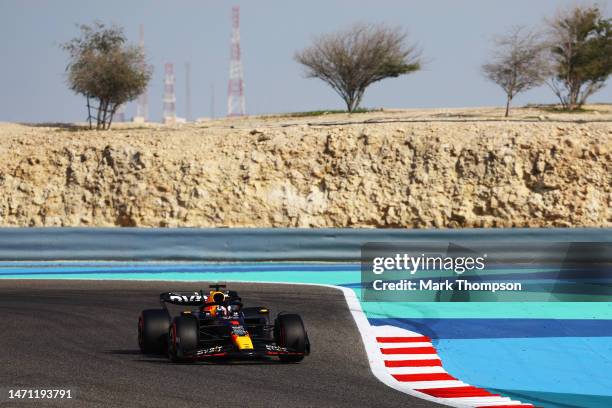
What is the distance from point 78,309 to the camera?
44.8 ft

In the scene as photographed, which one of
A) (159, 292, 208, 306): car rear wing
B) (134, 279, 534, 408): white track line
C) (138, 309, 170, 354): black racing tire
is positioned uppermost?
(159, 292, 208, 306): car rear wing

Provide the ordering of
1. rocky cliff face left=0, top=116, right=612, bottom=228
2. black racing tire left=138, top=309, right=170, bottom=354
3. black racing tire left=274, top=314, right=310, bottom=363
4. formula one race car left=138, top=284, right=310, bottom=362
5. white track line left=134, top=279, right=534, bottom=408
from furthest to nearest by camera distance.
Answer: rocky cliff face left=0, top=116, right=612, bottom=228 < black racing tire left=138, top=309, right=170, bottom=354 < black racing tire left=274, top=314, right=310, bottom=363 < formula one race car left=138, top=284, right=310, bottom=362 < white track line left=134, top=279, right=534, bottom=408

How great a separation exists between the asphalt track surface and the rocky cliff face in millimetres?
12551

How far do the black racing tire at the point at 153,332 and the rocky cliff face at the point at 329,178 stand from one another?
1632 cm

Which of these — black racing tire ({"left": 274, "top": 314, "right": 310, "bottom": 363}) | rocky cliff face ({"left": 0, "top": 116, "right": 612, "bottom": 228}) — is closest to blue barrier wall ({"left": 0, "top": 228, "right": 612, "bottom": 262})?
rocky cliff face ({"left": 0, "top": 116, "right": 612, "bottom": 228})

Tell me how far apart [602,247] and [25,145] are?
17811mm

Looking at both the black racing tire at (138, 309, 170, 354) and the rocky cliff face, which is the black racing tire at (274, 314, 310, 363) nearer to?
the black racing tire at (138, 309, 170, 354)

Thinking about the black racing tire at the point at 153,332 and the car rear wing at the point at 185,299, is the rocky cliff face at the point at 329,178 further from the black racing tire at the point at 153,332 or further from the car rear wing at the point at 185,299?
the black racing tire at the point at 153,332

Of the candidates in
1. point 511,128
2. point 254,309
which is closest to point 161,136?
point 511,128

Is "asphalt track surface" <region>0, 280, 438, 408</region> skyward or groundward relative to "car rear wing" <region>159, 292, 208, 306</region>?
groundward

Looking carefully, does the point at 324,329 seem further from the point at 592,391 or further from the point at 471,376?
the point at 592,391

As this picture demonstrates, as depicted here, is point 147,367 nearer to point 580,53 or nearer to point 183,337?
point 183,337

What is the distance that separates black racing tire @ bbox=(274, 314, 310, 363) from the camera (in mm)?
9969

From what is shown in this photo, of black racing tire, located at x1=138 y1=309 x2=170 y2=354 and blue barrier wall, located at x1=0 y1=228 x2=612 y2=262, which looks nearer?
black racing tire, located at x1=138 y1=309 x2=170 y2=354
